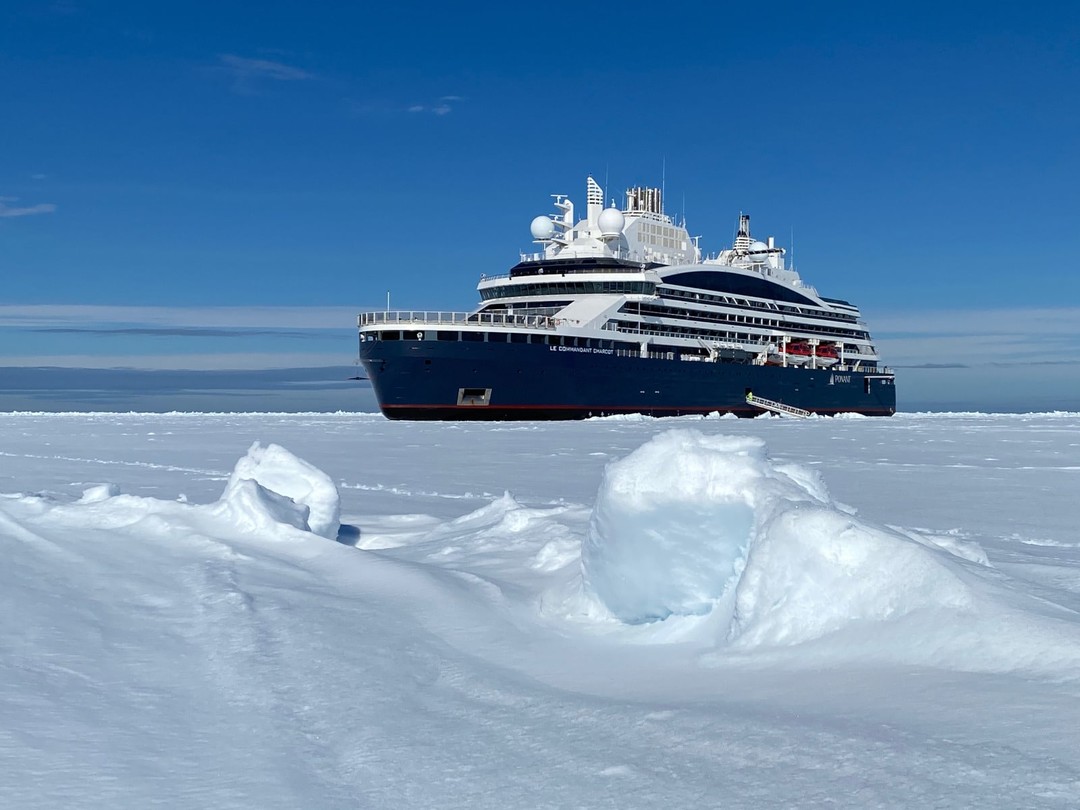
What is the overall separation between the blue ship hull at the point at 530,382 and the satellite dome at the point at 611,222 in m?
8.48

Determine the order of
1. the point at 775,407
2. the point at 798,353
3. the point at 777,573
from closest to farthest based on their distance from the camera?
1. the point at 777,573
2. the point at 775,407
3. the point at 798,353

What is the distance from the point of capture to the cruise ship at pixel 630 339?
141 ft

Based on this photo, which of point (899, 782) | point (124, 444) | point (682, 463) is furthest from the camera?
point (124, 444)

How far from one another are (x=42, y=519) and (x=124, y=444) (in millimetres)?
21470

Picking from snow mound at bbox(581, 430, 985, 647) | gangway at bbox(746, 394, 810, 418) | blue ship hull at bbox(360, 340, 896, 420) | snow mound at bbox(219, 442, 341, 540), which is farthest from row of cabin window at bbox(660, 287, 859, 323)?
snow mound at bbox(581, 430, 985, 647)

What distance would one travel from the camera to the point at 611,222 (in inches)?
2117

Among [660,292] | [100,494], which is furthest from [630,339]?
[100,494]

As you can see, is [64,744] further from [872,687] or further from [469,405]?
[469,405]

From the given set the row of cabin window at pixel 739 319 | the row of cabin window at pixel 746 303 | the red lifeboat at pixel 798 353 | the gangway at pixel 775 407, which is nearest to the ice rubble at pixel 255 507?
the row of cabin window at pixel 739 319

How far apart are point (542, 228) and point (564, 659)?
2073 inches

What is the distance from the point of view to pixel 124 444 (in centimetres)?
2862

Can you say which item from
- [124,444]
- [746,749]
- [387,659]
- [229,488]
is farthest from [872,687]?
[124,444]

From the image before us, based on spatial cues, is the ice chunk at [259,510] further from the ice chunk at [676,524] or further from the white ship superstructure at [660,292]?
the white ship superstructure at [660,292]

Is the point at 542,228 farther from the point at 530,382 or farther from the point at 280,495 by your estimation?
the point at 280,495
